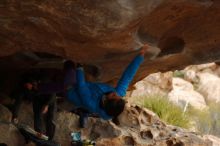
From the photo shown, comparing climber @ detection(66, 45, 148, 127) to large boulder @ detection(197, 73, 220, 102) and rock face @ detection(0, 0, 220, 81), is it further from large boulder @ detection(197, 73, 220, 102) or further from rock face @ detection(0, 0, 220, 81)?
large boulder @ detection(197, 73, 220, 102)

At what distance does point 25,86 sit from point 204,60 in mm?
3109

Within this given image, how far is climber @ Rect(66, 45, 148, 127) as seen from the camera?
5312 millimetres

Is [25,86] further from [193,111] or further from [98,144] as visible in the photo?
[193,111]

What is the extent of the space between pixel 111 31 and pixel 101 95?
3.08 ft

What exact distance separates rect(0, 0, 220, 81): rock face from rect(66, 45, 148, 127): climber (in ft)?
1.51

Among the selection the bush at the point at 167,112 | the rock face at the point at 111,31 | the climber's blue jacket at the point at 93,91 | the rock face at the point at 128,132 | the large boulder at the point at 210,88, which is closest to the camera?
the rock face at the point at 111,31

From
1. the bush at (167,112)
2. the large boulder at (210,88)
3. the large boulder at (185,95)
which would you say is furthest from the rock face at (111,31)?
the large boulder at (210,88)

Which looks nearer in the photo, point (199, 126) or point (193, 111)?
point (199, 126)

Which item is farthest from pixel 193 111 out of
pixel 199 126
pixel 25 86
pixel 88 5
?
pixel 88 5

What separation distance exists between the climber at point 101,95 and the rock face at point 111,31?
0.46 meters

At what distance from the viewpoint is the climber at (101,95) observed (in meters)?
5.31

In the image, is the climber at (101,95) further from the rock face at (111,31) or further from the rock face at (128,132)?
the rock face at (128,132)

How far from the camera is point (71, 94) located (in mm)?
5871

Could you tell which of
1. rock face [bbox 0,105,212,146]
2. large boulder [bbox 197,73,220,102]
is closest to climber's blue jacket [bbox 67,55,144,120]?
rock face [bbox 0,105,212,146]
